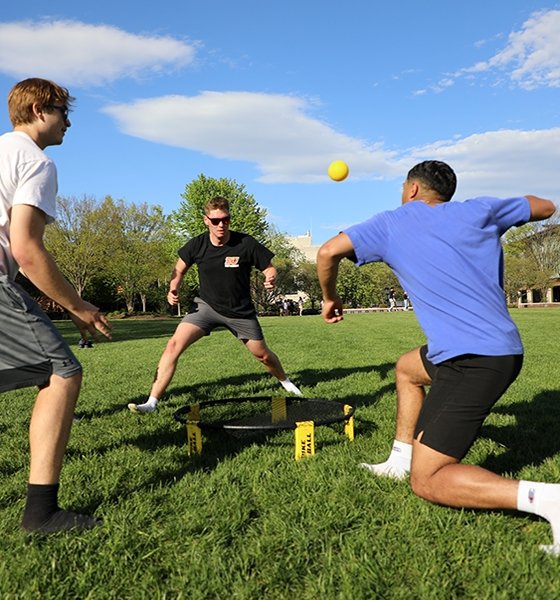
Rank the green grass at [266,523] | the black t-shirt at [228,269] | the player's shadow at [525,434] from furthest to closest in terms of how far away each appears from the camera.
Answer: the black t-shirt at [228,269]
the player's shadow at [525,434]
the green grass at [266,523]

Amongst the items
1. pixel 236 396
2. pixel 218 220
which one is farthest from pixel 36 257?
pixel 236 396

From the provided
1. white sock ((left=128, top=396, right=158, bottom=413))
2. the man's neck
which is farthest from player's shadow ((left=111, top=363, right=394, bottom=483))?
the man's neck

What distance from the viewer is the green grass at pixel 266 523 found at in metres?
2.43

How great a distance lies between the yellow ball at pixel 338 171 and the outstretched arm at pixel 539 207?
135 inches

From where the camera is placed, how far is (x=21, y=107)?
9.87ft

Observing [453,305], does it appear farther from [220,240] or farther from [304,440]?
[220,240]

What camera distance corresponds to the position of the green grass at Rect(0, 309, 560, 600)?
243 cm

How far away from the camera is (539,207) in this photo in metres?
3.20

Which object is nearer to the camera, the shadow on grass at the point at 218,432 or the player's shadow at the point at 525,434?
the player's shadow at the point at 525,434

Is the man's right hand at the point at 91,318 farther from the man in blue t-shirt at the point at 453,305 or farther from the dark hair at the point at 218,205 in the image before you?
the dark hair at the point at 218,205

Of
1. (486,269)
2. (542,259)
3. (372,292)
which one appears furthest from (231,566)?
(372,292)

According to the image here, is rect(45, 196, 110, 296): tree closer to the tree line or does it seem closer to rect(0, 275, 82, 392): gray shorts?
the tree line

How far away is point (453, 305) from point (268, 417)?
9.46ft

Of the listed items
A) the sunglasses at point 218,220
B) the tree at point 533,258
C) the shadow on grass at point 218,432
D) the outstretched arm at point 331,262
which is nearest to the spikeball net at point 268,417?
the shadow on grass at point 218,432
